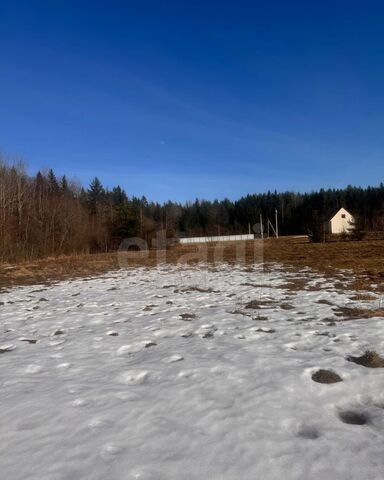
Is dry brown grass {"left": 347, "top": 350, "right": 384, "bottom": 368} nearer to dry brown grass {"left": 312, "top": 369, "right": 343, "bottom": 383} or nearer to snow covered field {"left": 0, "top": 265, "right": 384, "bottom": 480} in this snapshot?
snow covered field {"left": 0, "top": 265, "right": 384, "bottom": 480}

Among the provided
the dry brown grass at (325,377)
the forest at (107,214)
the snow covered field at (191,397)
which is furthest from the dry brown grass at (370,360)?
the forest at (107,214)

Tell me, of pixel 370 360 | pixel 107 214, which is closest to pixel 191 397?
pixel 370 360

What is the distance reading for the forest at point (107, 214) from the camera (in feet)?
116

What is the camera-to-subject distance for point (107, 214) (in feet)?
197

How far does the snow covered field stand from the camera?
2305 millimetres

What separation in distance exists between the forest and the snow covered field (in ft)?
84.3

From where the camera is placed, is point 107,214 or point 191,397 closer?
point 191,397

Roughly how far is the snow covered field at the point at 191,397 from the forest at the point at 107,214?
2571 centimetres

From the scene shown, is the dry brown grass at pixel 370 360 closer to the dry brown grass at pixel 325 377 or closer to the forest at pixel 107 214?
the dry brown grass at pixel 325 377

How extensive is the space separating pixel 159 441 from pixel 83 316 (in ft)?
16.7

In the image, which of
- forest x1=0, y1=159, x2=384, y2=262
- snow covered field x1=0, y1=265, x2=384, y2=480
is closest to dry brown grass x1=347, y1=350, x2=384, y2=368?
snow covered field x1=0, y1=265, x2=384, y2=480

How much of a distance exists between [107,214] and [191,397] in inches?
2307

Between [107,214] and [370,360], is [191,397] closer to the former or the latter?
[370,360]

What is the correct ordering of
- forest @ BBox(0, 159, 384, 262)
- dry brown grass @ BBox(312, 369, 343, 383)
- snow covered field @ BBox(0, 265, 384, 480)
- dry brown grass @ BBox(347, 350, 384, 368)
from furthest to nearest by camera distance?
1. forest @ BBox(0, 159, 384, 262)
2. dry brown grass @ BBox(347, 350, 384, 368)
3. dry brown grass @ BBox(312, 369, 343, 383)
4. snow covered field @ BBox(0, 265, 384, 480)
